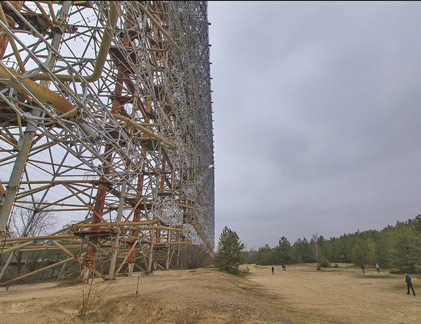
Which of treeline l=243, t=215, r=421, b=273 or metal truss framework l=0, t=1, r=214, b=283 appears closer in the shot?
metal truss framework l=0, t=1, r=214, b=283

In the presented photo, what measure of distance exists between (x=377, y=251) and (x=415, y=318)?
49242 mm

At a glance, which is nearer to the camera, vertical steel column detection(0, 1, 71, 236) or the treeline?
vertical steel column detection(0, 1, 71, 236)

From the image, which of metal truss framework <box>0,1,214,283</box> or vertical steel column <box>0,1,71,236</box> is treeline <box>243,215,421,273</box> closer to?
metal truss framework <box>0,1,214,283</box>

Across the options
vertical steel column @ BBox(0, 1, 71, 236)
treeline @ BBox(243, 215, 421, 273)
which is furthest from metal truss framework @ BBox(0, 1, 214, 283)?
treeline @ BBox(243, 215, 421, 273)

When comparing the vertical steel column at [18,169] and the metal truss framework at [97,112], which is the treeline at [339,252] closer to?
the metal truss framework at [97,112]

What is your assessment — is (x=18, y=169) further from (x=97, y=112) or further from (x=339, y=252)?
(x=339, y=252)

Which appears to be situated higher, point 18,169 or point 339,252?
point 18,169

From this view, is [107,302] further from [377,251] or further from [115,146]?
[377,251]

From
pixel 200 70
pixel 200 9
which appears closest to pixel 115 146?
pixel 200 70

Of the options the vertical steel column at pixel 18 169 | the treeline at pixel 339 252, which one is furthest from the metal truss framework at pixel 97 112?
the treeline at pixel 339 252

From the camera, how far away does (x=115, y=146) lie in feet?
26.7

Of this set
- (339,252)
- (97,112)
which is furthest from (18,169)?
(339,252)

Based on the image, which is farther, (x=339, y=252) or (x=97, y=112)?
(x=339, y=252)

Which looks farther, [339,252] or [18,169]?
[339,252]
